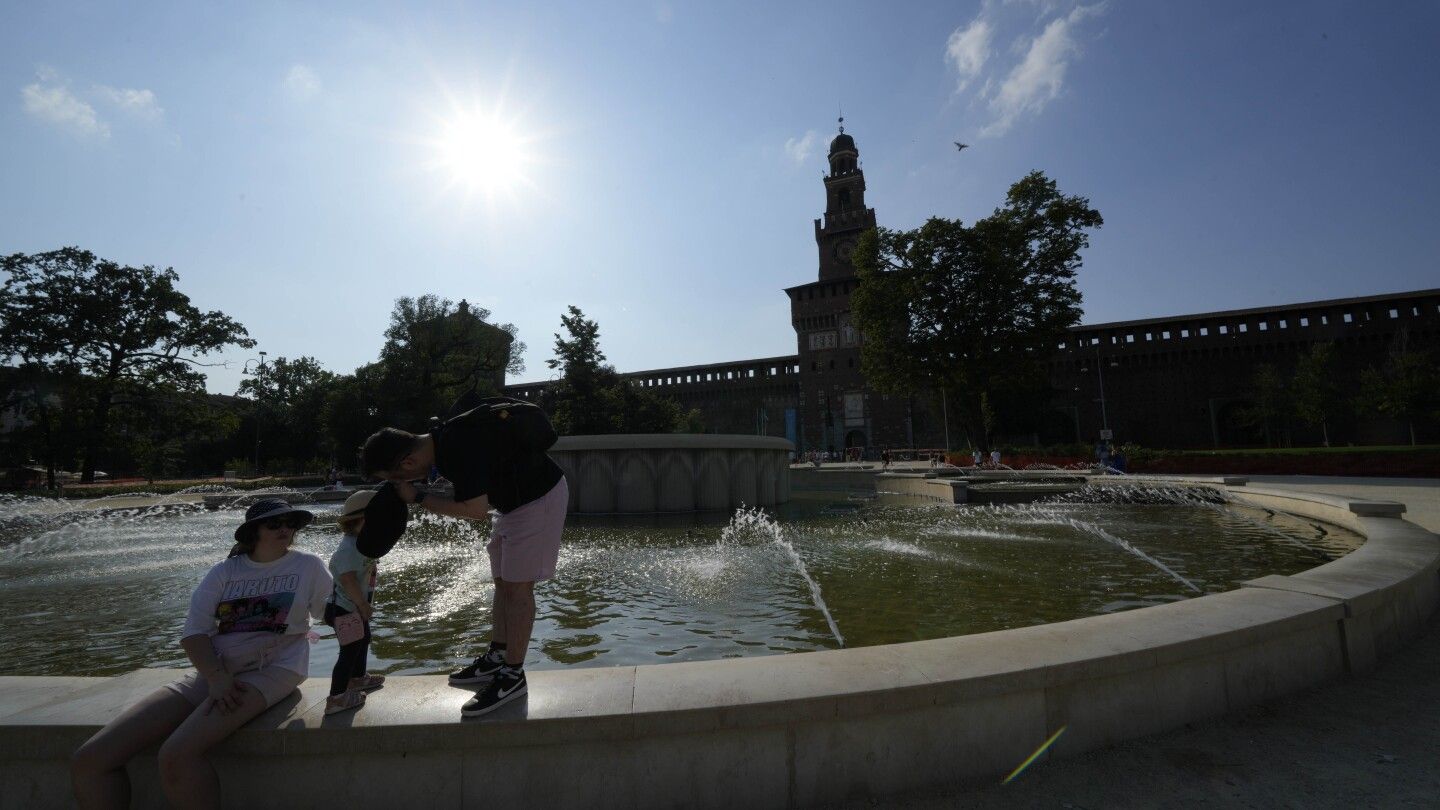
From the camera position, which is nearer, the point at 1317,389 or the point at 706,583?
the point at 706,583

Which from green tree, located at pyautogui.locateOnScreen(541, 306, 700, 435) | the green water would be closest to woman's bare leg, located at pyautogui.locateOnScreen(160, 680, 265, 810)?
the green water

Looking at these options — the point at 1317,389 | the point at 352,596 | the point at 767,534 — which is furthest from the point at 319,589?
the point at 1317,389

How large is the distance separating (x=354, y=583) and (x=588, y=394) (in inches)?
897

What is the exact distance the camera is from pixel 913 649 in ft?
7.77

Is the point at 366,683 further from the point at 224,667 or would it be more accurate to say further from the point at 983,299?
the point at 983,299

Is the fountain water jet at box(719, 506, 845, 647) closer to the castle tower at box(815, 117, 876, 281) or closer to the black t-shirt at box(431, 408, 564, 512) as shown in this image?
the black t-shirt at box(431, 408, 564, 512)

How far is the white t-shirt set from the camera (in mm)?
2086

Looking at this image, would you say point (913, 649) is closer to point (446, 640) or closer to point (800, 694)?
point (800, 694)

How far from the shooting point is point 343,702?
77.8 inches

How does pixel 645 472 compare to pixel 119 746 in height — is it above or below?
above

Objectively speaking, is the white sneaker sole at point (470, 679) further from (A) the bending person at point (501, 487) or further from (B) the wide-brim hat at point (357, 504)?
(B) the wide-brim hat at point (357, 504)

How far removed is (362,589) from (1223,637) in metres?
3.20

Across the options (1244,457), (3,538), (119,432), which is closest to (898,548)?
(3,538)

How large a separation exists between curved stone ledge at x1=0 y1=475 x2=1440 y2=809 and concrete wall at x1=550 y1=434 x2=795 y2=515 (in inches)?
383
